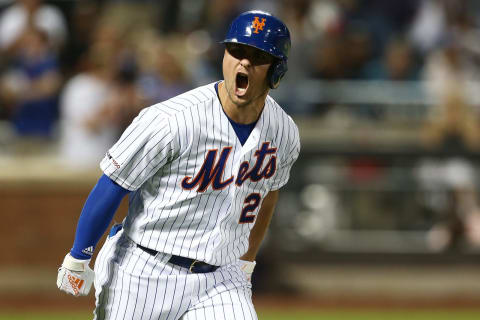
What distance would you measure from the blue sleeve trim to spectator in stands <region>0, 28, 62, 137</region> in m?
5.54

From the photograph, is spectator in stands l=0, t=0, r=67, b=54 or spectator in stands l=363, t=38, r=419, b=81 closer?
spectator in stands l=0, t=0, r=67, b=54

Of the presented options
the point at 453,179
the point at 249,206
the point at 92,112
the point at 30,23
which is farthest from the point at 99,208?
the point at 453,179

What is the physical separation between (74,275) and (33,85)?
5546mm

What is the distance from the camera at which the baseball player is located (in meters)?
3.42

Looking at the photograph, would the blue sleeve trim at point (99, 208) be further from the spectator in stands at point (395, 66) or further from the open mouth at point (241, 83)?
the spectator in stands at point (395, 66)

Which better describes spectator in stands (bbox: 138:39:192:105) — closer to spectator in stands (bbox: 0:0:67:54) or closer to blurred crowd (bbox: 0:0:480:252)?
blurred crowd (bbox: 0:0:480:252)

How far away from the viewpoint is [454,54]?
385 inches

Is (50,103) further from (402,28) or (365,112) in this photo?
(402,28)

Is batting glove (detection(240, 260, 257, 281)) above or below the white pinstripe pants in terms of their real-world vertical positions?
above

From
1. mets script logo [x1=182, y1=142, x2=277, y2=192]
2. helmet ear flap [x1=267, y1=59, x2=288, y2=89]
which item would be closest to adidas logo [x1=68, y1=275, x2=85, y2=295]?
mets script logo [x1=182, y1=142, x2=277, y2=192]

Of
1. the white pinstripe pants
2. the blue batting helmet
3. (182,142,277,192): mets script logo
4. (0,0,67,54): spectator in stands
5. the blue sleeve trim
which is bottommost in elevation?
the white pinstripe pants

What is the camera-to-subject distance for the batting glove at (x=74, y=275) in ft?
11.5

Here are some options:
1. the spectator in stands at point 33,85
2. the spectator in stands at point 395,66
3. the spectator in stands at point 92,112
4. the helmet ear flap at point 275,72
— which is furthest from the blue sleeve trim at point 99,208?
the spectator in stands at point 395,66

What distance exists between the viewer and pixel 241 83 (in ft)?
11.5
